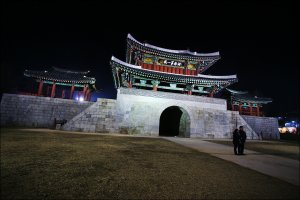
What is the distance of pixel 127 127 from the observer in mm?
14266

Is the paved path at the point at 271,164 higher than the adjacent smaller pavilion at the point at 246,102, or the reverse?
the adjacent smaller pavilion at the point at 246,102

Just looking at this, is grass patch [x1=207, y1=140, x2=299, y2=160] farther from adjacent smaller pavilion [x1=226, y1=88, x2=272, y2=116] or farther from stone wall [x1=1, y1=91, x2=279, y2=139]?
adjacent smaller pavilion [x1=226, y1=88, x2=272, y2=116]

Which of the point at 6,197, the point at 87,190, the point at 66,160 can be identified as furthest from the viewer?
the point at 66,160

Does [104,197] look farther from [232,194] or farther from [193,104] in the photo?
[193,104]

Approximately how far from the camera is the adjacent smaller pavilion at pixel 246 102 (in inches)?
977

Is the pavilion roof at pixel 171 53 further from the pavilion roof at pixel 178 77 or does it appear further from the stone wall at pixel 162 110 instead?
the stone wall at pixel 162 110

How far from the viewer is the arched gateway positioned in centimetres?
1716

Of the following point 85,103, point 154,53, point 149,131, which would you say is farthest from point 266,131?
point 85,103

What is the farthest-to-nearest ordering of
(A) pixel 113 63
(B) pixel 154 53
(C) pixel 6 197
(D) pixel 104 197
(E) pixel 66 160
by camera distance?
(B) pixel 154 53
(A) pixel 113 63
(E) pixel 66 160
(D) pixel 104 197
(C) pixel 6 197

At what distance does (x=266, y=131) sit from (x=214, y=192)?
918 inches

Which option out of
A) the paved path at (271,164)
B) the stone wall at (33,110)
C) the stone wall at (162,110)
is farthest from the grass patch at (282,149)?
the stone wall at (33,110)

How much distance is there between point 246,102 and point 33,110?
29523mm

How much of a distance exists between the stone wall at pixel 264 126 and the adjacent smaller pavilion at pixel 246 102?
4.14 m

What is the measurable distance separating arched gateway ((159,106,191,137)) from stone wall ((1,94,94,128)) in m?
9.66
